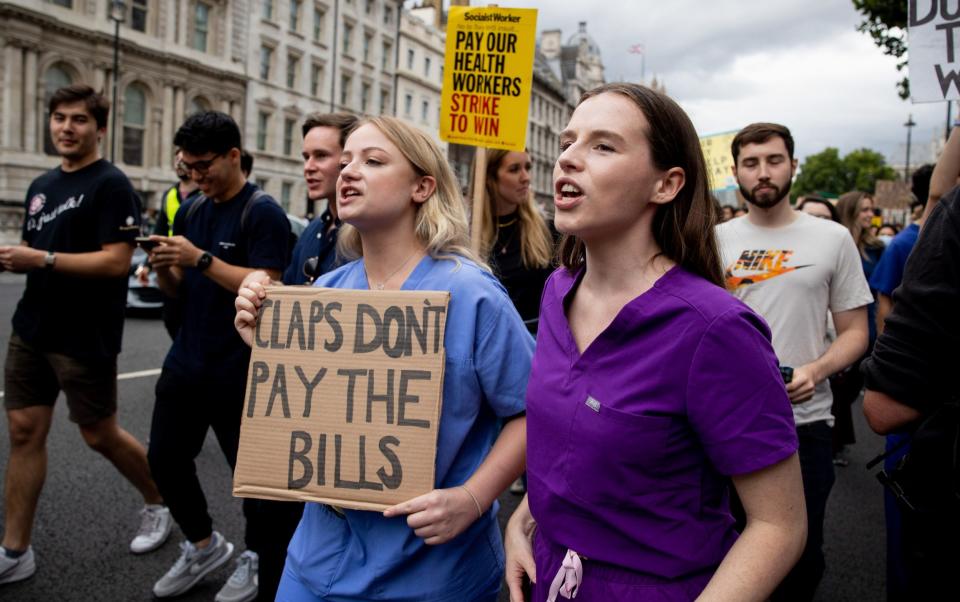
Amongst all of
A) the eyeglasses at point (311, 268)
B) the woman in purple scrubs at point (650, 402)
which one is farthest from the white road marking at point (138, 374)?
the woman in purple scrubs at point (650, 402)

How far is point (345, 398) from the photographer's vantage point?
1868 millimetres

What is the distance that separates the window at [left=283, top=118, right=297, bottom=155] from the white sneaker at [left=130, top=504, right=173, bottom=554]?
37213 mm

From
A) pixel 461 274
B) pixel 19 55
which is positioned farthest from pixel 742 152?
pixel 19 55

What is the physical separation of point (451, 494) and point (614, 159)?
87cm

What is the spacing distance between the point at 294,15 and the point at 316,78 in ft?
11.8

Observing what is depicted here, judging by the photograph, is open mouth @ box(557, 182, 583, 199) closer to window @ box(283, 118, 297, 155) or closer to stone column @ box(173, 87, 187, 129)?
stone column @ box(173, 87, 187, 129)

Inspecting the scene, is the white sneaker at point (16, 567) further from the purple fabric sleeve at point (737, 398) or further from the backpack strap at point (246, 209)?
the purple fabric sleeve at point (737, 398)

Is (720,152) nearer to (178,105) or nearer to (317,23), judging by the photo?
(178,105)

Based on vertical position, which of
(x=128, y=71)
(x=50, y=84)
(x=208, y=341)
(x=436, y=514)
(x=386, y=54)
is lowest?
(x=436, y=514)

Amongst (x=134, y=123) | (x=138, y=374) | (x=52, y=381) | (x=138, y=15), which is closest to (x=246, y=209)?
A: (x=52, y=381)

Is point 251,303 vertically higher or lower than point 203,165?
lower

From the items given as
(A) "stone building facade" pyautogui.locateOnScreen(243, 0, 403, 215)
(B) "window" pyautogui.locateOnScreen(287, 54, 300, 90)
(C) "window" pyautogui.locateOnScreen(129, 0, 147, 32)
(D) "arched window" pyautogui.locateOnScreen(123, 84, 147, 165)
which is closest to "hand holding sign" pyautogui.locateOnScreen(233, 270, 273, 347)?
(D) "arched window" pyautogui.locateOnScreen(123, 84, 147, 165)

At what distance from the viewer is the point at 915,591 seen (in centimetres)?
168

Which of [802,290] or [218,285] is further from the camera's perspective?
[218,285]
